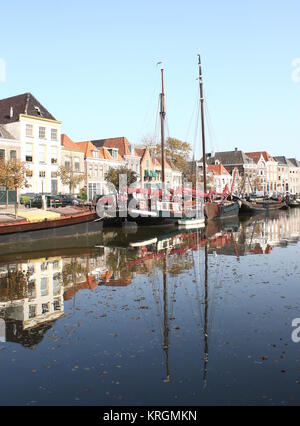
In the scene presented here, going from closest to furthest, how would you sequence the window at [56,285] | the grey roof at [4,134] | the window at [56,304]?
the window at [56,304]
the window at [56,285]
the grey roof at [4,134]

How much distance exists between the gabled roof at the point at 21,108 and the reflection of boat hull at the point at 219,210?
2417 cm

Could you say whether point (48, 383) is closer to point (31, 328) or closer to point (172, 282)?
point (31, 328)

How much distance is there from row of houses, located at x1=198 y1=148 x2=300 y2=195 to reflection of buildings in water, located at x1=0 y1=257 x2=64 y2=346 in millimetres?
77989

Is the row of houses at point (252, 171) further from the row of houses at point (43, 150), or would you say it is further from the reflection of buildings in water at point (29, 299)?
the reflection of buildings in water at point (29, 299)

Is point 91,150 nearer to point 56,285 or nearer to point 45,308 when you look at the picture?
point 56,285

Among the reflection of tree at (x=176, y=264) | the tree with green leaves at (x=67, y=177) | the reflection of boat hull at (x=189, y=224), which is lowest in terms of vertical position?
the reflection of tree at (x=176, y=264)

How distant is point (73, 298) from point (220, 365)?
592 centimetres

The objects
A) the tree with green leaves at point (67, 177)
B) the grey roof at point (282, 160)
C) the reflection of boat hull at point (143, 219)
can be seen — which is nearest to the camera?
the reflection of boat hull at point (143, 219)

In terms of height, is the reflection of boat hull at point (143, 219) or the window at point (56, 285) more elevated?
the reflection of boat hull at point (143, 219)

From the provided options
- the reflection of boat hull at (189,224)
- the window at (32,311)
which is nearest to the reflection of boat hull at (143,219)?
the reflection of boat hull at (189,224)

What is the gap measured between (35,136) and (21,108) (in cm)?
385

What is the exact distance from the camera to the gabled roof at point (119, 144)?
216 feet

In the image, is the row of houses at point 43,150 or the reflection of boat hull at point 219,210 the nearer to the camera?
the reflection of boat hull at point 219,210

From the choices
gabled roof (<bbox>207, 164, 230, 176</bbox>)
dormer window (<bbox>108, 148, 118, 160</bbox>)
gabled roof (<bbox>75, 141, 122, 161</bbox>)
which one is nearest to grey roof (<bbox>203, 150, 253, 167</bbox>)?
gabled roof (<bbox>207, 164, 230, 176</bbox>)
